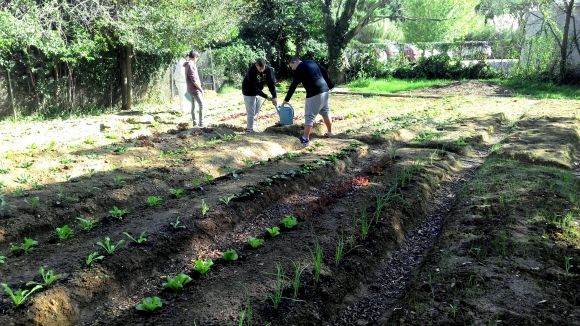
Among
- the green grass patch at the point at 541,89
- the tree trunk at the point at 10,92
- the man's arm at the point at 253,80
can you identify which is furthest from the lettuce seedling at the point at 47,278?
the green grass patch at the point at 541,89

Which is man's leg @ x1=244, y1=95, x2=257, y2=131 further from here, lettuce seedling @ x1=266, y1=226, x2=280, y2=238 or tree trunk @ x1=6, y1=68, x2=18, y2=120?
tree trunk @ x1=6, y1=68, x2=18, y2=120

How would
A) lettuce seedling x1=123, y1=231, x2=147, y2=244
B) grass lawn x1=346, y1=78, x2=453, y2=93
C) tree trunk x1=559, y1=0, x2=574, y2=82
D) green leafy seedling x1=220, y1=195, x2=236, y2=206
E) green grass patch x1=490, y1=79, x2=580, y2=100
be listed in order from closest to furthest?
lettuce seedling x1=123, y1=231, x2=147, y2=244
green leafy seedling x1=220, y1=195, x2=236, y2=206
green grass patch x1=490, y1=79, x2=580, y2=100
tree trunk x1=559, y1=0, x2=574, y2=82
grass lawn x1=346, y1=78, x2=453, y2=93

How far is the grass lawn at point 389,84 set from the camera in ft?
72.4

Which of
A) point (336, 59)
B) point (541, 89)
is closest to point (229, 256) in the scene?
point (541, 89)

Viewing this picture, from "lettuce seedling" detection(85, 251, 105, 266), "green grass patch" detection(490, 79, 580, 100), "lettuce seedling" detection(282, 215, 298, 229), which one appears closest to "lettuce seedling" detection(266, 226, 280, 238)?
"lettuce seedling" detection(282, 215, 298, 229)

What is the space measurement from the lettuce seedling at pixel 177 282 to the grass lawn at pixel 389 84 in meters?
18.4

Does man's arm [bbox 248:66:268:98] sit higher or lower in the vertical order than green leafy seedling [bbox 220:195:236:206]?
higher

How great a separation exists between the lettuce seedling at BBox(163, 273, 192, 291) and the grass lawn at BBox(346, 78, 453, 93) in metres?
18.4

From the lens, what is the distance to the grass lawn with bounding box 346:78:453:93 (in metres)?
22.1

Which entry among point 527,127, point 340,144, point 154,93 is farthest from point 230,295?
point 154,93

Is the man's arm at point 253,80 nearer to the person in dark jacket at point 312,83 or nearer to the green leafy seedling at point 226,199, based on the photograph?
the person in dark jacket at point 312,83

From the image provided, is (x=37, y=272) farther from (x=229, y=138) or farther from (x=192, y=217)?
(x=229, y=138)

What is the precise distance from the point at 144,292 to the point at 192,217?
53.1 inches

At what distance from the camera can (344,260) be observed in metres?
4.68
